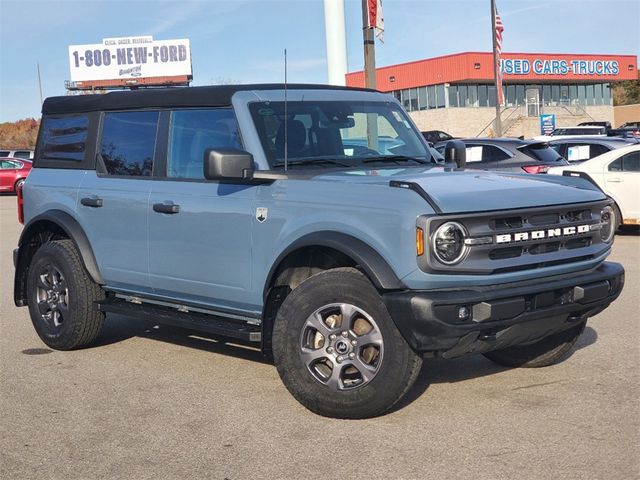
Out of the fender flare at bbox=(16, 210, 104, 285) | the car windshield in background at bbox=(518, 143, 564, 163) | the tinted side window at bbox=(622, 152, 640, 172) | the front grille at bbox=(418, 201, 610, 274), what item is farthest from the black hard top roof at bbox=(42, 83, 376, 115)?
the car windshield in background at bbox=(518, 143, 564, 163)

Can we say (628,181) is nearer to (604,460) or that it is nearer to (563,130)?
(604,460)

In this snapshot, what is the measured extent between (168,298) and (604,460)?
3331 millimetres

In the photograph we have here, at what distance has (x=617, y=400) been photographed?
17.8 ft

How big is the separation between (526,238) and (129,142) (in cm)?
328

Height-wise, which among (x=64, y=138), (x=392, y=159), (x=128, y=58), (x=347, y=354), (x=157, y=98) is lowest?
(x=347, y=354)

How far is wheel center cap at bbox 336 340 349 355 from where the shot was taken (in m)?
5.14

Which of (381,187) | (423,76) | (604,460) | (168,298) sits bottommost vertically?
(604,460)

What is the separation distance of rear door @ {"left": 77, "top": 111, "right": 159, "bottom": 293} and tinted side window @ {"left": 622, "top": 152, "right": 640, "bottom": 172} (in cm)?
1014

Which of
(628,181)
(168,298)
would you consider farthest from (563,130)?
(168,298)

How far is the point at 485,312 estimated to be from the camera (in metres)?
4.75

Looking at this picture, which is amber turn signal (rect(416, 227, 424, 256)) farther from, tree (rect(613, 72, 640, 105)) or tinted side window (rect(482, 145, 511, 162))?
tree (rect(613, 72, 640, 105))

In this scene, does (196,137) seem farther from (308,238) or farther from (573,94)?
(573,94)

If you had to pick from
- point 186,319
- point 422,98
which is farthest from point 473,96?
point 186,319

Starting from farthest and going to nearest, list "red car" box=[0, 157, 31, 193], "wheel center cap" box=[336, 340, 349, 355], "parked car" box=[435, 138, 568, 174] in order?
"red car" box=[0, 157, 31, 193] < "parked car" box=[435, 138, 568, 174] < "wheel center cap" box=[336, 340, 349, 355]
